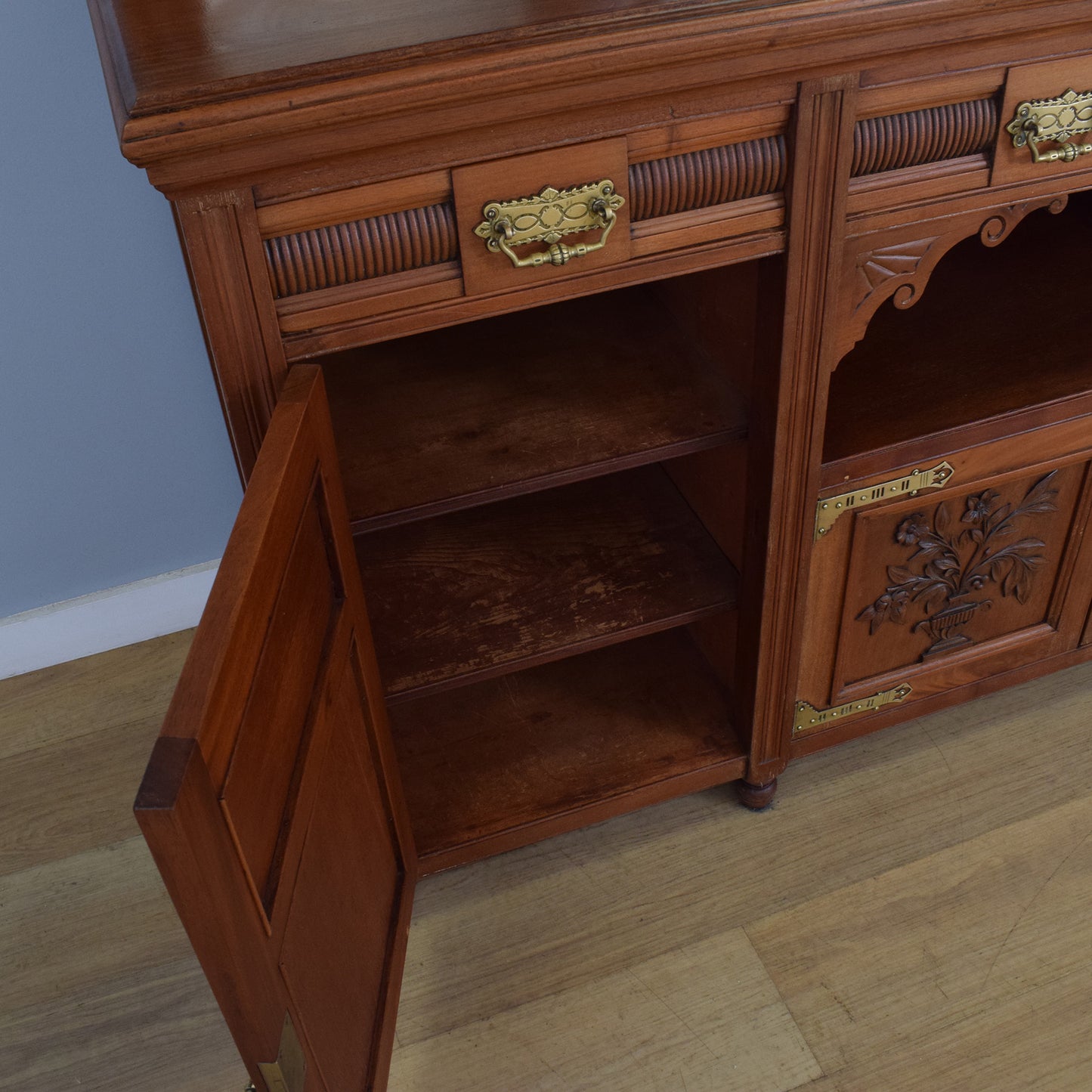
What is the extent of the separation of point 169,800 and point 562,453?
25.2 inches

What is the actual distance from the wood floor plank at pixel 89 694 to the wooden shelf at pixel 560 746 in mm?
435

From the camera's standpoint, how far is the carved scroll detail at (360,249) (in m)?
0.84

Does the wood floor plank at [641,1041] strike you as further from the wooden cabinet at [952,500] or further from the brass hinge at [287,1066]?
the brass hinge at [287,1066]

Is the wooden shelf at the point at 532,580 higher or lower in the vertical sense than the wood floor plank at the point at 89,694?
higher

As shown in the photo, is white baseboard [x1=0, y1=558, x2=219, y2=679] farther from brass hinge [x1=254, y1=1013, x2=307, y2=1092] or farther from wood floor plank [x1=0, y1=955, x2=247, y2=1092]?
brass hinge [x1=254, y1=1013, x2=307, y2=1092]

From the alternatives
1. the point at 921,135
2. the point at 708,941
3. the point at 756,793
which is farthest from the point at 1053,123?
the point at 708,941

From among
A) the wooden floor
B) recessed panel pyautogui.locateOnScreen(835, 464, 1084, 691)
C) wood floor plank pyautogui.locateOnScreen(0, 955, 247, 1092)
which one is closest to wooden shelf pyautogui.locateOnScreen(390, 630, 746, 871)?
the wooden floor

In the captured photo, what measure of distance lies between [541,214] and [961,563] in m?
0.71

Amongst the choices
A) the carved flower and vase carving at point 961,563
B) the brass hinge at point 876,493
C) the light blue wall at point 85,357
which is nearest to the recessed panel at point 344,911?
the brass hinge at point 876,493

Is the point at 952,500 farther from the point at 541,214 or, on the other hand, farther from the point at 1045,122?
the point at 541,214

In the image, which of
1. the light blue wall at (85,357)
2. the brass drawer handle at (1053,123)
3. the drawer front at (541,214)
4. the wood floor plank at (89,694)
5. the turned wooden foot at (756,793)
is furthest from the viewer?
the wood floor plank at (89,694)

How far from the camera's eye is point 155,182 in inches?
30.2

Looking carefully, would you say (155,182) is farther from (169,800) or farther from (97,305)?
(97,305)

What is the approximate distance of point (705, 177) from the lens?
919 mm
